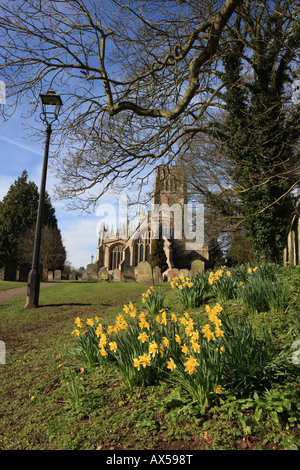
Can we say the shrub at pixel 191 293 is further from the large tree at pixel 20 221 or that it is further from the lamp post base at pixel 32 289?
Result: the large tree at pixel 20 221

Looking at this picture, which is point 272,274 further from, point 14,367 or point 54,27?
point 54,27

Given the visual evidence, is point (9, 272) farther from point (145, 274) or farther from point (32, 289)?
point (32, 289)

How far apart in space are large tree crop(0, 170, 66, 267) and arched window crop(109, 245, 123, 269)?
22.2 feet

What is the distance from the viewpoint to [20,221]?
1357 inches

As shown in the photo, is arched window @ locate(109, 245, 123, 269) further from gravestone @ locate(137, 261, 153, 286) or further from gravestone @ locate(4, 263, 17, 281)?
gravestone @ locate(137, 261, 153, 286)

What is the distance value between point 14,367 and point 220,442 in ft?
10.8

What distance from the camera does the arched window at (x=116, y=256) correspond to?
38250mm

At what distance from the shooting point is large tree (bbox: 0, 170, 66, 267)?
105 ft

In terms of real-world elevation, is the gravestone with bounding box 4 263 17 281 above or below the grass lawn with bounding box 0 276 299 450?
above

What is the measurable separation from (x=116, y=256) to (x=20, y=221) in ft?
38.1

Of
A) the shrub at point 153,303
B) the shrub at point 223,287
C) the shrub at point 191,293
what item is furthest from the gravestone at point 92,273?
the shrub at point 223,287

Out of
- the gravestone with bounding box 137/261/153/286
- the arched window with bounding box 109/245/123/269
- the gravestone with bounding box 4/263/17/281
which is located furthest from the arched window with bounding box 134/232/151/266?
the gravestone with bounding box 137/261/153/286

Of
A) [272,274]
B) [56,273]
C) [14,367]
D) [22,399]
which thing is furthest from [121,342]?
[56,273]

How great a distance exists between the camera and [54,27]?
6051 millimetres
